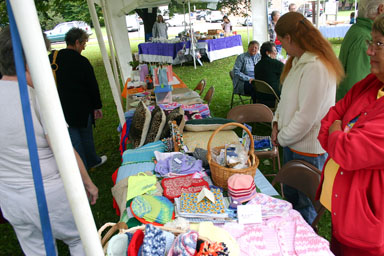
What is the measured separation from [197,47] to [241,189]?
29.4 ft

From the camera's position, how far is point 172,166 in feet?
6.53

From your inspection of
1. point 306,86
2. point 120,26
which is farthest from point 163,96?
point 120,26

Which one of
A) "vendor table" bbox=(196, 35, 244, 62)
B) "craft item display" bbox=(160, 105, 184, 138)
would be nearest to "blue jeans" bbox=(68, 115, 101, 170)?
"craft item display" bbox=(160, 105, 184, 138)

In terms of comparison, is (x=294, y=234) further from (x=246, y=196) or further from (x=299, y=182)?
(x=299, y=182)

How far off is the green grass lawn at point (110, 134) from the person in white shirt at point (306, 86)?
3.07 ft

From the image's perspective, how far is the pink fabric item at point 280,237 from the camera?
1.22m

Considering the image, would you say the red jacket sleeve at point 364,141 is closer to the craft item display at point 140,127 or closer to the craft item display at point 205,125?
the craft item display at point 205,125

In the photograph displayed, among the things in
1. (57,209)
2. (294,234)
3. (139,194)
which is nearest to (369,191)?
(294,234)

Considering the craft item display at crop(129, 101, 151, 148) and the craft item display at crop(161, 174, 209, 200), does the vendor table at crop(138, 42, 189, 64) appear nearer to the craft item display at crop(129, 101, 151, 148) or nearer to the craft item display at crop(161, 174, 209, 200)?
the craft item display at crop(129, 101, 151, 148)

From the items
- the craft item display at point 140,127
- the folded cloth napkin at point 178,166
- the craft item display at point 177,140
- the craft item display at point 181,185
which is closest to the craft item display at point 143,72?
the craft item display at point 140,127

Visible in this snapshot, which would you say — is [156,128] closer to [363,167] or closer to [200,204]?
[200,204]

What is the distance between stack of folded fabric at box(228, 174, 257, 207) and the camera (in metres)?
1.48

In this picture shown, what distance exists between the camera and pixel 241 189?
1.48m

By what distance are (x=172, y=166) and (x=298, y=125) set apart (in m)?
0.91
